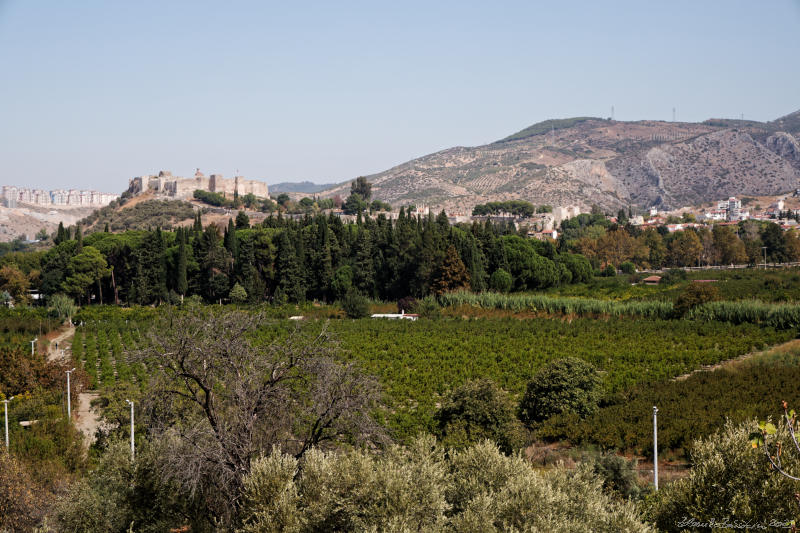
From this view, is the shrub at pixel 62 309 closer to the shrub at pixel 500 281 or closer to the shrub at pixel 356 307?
the shrub at pixel 356 307

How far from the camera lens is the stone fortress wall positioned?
136750mm

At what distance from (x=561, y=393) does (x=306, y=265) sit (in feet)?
130

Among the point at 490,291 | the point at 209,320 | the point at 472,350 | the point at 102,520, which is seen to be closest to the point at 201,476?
the point at 102,520

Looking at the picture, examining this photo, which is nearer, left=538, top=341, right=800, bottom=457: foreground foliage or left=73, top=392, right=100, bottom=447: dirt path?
left=538, top=341, right=800, bottom=457: foreground foliage

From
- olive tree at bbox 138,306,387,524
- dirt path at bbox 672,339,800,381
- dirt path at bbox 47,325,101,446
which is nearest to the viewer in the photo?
olive tree at bbox 138,306,387,524

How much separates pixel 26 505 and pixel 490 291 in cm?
4376

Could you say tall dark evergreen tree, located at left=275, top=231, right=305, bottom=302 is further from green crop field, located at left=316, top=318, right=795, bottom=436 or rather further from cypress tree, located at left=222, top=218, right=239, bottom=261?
green crop field, located at left=316, top=318, right=795, bottom=436

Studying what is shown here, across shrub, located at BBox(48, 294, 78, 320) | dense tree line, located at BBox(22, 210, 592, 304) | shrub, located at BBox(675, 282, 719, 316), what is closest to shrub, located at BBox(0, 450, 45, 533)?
shrub, located at BBox(675, 282, 719, 316)

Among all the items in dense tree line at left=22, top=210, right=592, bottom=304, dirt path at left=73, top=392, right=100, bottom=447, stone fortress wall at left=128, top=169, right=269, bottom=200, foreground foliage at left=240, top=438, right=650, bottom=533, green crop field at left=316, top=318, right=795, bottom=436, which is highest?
stone fortress wall at left=128, top=169, right=269, bottom=200

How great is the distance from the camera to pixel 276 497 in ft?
34.8

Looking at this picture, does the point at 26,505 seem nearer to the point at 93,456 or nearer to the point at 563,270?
the point at 93,456

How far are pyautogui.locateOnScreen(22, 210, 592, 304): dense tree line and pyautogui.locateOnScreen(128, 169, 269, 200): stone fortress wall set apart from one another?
75.6 m

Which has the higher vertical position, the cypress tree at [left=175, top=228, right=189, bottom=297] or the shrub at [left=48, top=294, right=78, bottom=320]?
the cypress tree at [left=175, top=228, right=189, bottom=297]

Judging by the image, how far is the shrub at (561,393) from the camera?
20.9 meters
